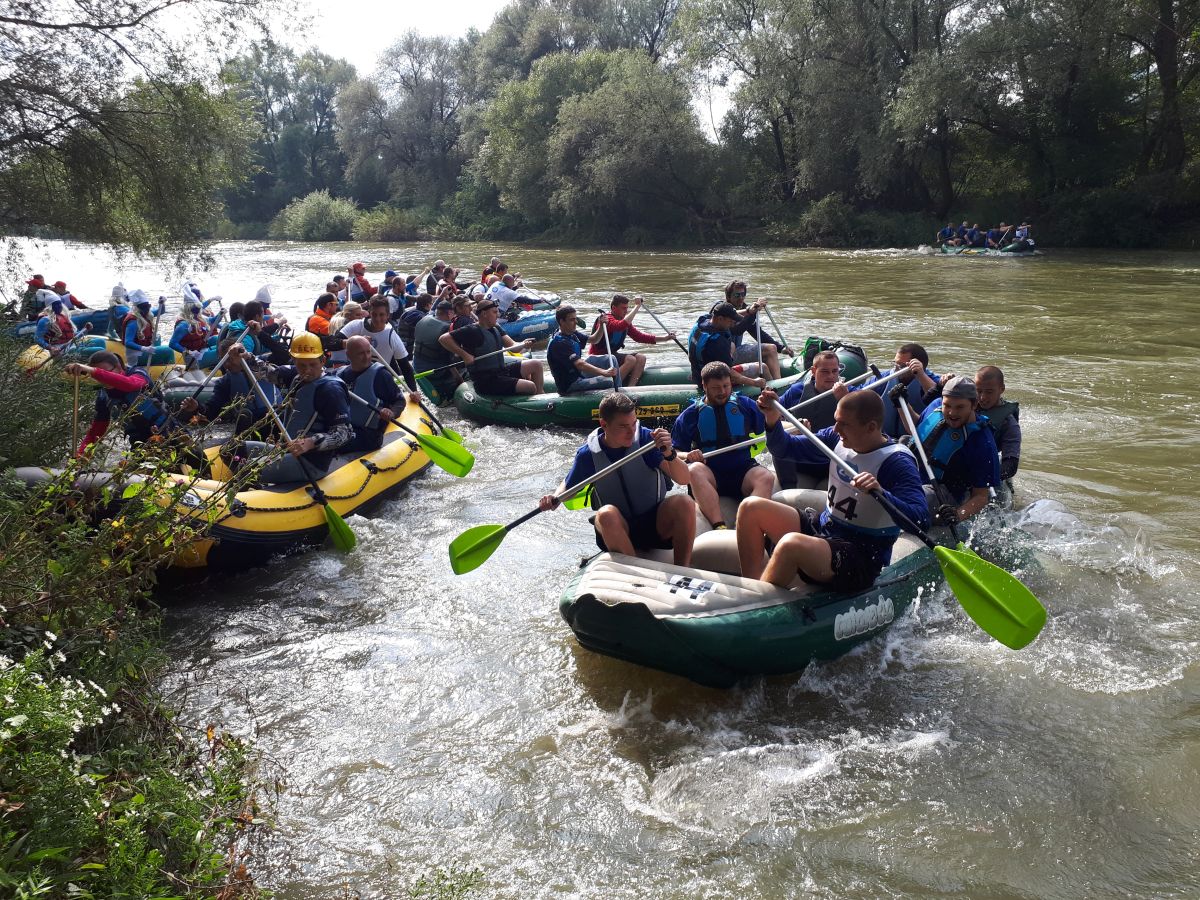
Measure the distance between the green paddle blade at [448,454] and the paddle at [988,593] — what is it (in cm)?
331

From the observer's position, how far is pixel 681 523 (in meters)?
4.64

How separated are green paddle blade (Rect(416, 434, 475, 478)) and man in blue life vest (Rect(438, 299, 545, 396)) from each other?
8.55 feet

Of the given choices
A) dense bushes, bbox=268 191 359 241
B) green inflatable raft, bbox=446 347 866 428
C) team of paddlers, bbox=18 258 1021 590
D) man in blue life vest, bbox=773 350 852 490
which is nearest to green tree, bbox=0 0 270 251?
team of paddlers, bbox=18 258 1021 590

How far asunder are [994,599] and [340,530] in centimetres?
398

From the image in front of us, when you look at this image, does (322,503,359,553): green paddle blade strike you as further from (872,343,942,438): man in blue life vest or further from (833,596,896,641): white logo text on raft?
(872,343,942,438): man in blue life vest

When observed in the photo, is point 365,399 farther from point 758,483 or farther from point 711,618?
point 711,618

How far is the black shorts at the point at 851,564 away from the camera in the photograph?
4168 mm

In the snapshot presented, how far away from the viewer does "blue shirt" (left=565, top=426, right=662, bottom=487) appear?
478 cm

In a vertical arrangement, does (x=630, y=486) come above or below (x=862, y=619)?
above

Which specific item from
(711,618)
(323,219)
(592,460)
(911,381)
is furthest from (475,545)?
(323,219)

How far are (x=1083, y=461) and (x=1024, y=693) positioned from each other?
Answer: 426 centimetres

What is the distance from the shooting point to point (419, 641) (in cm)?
502

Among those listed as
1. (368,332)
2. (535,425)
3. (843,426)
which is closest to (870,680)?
(843,426)

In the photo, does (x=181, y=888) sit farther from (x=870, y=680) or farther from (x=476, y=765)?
(x=870, y=680)
